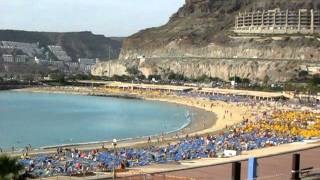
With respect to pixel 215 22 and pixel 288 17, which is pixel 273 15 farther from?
pixel 215 22

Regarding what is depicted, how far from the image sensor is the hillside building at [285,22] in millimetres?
147375

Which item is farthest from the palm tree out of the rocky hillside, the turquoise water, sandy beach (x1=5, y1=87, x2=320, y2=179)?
the rocky hillside

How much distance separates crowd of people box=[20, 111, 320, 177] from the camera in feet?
96.1

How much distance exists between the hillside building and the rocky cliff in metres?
3.83

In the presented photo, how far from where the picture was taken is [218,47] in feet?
502

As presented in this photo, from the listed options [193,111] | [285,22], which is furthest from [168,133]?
[285,22]

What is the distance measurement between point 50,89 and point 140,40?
179ft

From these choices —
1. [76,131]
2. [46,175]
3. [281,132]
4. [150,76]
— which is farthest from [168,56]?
[46,175]

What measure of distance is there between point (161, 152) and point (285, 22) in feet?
388

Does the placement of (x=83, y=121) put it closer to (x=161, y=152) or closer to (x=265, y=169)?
(x=161, y=152)

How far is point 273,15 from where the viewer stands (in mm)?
152000

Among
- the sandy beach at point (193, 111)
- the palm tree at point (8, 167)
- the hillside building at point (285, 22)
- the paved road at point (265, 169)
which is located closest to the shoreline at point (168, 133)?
the sandy beach at point (193, 111)

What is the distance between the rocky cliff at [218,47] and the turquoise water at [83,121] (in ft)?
116

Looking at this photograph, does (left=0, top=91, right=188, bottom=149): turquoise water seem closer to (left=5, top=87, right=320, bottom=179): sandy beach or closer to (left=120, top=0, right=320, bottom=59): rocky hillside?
(left=5, top=87, right=320, bottom=179): sandy beach
